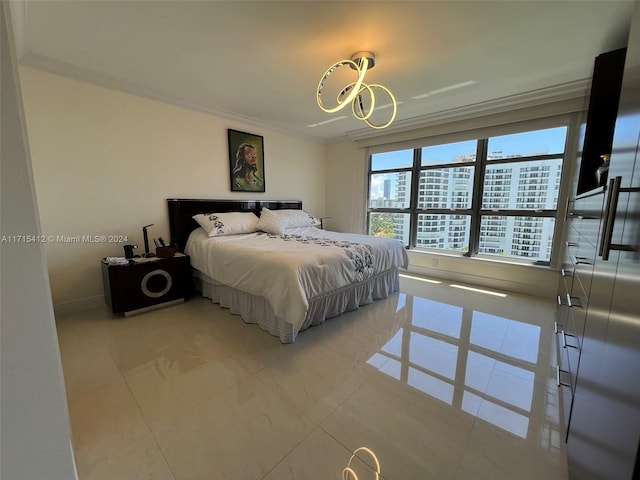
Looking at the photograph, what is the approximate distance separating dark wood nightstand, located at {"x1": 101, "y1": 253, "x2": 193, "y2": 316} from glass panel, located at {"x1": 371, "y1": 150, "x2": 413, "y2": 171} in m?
3.39

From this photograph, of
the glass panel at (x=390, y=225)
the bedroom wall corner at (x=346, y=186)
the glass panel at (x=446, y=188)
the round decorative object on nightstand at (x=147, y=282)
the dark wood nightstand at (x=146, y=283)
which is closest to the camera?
the dark wood nightstand at (x=146, y=283)

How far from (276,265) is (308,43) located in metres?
1.74

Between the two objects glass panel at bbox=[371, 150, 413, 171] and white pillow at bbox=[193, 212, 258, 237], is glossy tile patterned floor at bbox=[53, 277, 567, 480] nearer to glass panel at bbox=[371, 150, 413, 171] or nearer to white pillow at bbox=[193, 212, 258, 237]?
white pillow at bbox=[193, 212, 258, 237]

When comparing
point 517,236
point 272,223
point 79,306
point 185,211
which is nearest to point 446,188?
point 517,236

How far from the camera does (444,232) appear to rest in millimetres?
4020

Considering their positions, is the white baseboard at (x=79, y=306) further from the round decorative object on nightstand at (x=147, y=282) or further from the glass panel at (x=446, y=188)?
→ the glass panel at (x=446, y=188)

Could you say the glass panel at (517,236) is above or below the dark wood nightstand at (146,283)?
above

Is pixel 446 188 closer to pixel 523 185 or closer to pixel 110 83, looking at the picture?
pixel 523 185

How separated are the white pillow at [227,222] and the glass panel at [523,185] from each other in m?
3.24

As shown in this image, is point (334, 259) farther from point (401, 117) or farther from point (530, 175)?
point (530, 175)

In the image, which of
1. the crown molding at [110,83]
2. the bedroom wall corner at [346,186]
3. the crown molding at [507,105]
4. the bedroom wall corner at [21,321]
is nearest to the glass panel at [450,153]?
the crown molding at [507,105]

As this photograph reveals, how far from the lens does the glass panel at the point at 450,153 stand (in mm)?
3639

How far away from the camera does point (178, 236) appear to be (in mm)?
3154

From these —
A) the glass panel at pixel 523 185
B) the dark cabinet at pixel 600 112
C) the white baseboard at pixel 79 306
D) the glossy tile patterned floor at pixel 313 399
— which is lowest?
the glossy tile patterned floor at pixel 313 399
